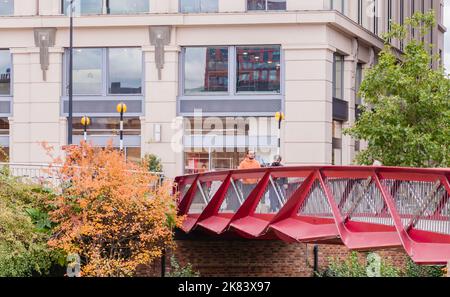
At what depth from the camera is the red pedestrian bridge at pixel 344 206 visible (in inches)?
901

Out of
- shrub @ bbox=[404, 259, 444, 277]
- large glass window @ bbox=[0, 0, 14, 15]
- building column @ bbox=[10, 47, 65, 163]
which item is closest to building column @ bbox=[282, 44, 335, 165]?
building column @ bbox=[10, 47, 65, 163]

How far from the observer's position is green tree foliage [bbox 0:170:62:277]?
33.6 metres

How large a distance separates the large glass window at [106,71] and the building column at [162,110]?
37.6 inches

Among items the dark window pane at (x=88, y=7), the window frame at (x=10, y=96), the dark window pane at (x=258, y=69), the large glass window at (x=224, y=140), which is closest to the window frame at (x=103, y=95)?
the dark window pane at (x=88, y=7)

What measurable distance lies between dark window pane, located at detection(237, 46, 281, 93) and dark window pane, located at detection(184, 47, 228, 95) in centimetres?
81

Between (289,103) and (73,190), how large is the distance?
75.5 ft

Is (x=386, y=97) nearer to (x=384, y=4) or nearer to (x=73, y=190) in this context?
(x=73, y=190)

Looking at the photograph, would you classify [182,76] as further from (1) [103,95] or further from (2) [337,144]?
(2) [337,144]

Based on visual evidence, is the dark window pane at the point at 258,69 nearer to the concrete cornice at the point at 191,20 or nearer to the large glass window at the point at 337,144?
the concrete cornice at the point at 191,20

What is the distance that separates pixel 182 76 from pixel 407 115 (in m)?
14.8

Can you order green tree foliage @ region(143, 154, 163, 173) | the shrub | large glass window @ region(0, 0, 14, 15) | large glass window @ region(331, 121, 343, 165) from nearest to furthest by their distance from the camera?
the shrub < green tree foliage @ region(143, 154, 163, 173) < large glass window @ region(331, 121, 343, 165) < large glass window @ region(0, 0, 14, 15)

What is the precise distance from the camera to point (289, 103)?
190 ft

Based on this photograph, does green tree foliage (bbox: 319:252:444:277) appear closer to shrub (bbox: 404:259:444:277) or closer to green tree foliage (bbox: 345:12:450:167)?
shrub (bbox: 404:259:444:277)
